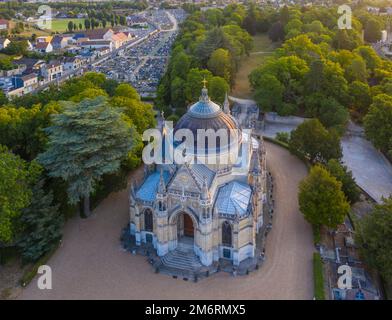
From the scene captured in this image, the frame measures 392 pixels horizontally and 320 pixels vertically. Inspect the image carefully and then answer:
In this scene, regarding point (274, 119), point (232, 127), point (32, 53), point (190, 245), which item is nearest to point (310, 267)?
point (190, 245)

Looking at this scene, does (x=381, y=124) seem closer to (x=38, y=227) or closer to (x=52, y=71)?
(x=38, y=227)

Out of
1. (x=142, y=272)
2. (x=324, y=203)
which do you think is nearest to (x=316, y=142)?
(x=324, y=203)

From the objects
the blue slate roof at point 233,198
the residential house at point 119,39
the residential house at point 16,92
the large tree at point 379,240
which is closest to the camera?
the large tree at point 379,240

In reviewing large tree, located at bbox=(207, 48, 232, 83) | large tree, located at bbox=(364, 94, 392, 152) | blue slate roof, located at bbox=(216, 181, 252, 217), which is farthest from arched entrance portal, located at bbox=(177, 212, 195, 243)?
large tree, located at bbox=(207, 48, 232, 83)

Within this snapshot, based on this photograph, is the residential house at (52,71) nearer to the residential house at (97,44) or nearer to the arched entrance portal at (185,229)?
the residential house at (97,44)

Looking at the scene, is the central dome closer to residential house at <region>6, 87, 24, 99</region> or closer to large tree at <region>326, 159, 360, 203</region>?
large tree at <region>326, 159, 360, 203</region>

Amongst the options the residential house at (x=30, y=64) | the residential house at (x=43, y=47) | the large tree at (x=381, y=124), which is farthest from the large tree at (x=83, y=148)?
the residential house at (x=43, y=47)
